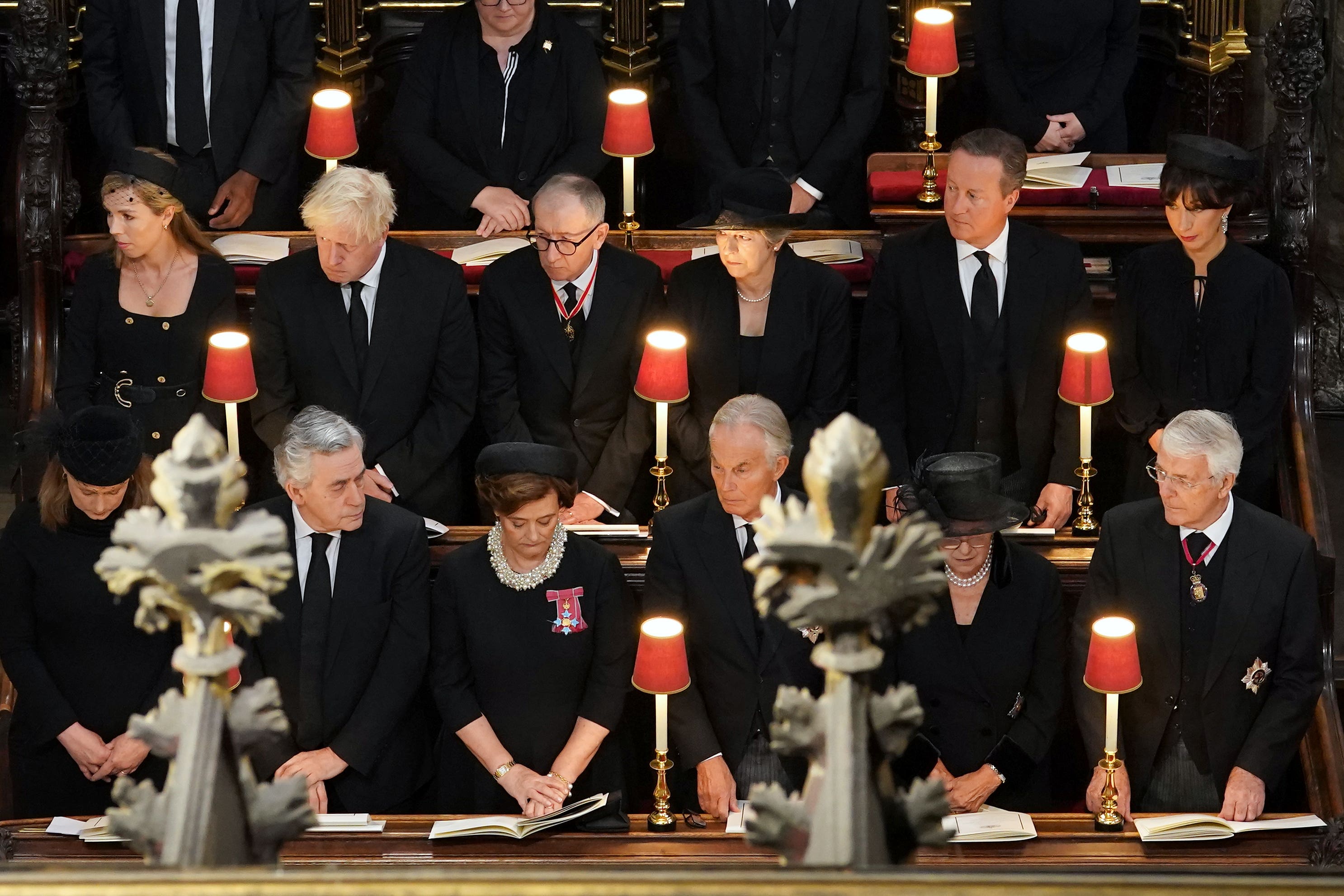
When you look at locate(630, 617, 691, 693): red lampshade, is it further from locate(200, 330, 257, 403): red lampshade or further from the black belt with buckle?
the black belt with buckle

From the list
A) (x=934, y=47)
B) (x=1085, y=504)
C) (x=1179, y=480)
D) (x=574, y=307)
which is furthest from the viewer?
(x=934, y=47)

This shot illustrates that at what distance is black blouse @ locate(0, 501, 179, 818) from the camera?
463 centimetres

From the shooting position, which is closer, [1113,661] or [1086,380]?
[1113,661]

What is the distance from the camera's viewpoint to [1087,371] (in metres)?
5.07

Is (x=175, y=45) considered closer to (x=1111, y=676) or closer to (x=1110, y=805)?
(x=1111, y=676)

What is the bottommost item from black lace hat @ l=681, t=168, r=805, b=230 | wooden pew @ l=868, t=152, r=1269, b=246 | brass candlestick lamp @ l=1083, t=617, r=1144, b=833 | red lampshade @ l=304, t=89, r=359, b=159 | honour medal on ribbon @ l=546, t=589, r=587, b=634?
brass candlestick lamp @ l=1083, t=617, r=1144, b=833

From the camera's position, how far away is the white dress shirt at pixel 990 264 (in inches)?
211

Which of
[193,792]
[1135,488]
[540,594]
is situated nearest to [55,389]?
[540,594]

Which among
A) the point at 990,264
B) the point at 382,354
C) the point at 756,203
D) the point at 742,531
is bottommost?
the point at 742,531

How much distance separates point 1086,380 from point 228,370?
7.37 ft

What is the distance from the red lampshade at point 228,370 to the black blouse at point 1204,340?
2.38m

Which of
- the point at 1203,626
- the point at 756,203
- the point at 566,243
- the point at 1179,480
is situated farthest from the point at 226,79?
the point at 1203,626

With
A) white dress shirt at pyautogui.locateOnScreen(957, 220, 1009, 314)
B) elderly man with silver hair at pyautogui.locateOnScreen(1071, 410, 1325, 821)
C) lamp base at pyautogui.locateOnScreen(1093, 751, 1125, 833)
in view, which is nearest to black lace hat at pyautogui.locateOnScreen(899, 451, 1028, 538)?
elderly man with silver hair at pyautogui.locateOnScreen(1071, 410, 1325, 821)

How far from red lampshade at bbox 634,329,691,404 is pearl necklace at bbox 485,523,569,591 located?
530 millimetres
